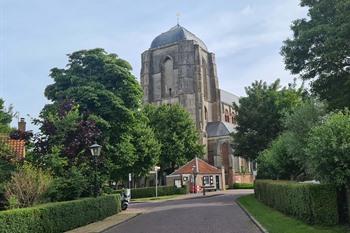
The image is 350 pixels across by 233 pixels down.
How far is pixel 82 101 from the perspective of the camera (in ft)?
96.2

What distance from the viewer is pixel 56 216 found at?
17.7 metres

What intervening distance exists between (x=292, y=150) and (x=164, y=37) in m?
72.4

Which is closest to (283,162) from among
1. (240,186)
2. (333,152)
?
(333,152)

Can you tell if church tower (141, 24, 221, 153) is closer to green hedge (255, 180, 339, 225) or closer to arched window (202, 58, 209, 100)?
arched window (202, 58, 209, 100)

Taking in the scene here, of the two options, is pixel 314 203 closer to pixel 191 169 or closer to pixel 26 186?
pixel 26 186

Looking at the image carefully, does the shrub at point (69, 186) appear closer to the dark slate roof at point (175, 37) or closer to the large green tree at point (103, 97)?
the large green tree at point (103, 97)

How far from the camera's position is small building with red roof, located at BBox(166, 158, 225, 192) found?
62.0 m

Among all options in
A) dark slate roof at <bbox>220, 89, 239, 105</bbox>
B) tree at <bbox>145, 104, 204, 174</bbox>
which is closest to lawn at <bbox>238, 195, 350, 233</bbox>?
tree at <bbox>145, 104, 204, 174</bbox>

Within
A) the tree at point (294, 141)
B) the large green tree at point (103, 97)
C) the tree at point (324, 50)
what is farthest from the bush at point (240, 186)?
the tree at point (324, 50)

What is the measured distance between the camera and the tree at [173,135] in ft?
223

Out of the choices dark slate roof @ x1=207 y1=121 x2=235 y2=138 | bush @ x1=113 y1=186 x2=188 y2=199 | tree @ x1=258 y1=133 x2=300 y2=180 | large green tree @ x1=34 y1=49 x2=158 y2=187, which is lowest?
bush @ x1=113 y1=186 x2=188 y2=199

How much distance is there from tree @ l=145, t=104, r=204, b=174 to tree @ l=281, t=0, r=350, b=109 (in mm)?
42095

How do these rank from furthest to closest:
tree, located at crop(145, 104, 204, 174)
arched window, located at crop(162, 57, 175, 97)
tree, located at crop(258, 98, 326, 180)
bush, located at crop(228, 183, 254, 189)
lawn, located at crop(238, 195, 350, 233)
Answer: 1. arched window, located at crop(162, 57, 175, 97)
2. bush, located at crop(228, 183, 254, 189)
3. tree, located at crop(145, 104, 204, 174)
4. tree, located at crop(258, 98, 326, 180)
5. lawn, located at crop(238, 195, 350, 233)

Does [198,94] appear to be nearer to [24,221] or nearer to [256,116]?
[256,116]
